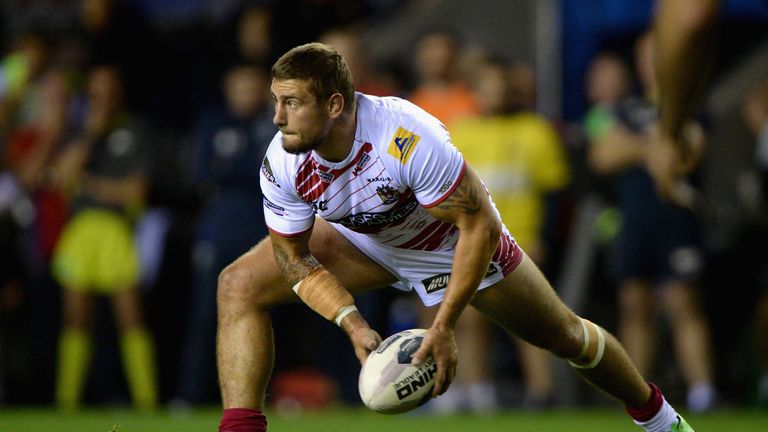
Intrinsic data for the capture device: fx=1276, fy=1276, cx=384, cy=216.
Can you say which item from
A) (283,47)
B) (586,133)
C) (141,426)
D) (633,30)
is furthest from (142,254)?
(633,30)

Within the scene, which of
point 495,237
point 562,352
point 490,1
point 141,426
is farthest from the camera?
point 490,1

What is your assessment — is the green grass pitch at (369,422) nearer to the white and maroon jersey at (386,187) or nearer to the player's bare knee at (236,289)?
the player's bare knee at (236,289)

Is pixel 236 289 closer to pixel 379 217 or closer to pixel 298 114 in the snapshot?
pixel 379 217

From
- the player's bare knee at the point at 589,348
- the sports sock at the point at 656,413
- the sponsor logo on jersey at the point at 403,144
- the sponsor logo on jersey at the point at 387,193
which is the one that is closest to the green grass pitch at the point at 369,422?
the sports sock at the point at 656,413

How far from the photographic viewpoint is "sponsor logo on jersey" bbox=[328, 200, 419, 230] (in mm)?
5395

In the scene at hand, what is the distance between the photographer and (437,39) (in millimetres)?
10539

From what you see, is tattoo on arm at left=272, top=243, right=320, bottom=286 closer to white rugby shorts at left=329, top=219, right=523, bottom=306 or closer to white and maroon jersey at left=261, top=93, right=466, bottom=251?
white and maroon jersey at left=261, top=93, right=466, bottom=251

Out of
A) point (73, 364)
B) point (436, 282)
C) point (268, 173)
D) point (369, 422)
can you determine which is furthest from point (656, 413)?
point (73, 364)

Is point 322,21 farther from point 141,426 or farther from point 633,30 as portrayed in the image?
point 141,426

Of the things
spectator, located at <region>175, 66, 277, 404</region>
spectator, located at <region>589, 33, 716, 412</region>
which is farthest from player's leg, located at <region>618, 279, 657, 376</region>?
spectator, located at <region>175, 66, 277, 404</region>

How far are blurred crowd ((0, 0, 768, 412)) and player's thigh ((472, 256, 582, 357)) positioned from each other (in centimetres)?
377

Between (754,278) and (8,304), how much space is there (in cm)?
668

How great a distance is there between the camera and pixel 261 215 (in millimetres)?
10422

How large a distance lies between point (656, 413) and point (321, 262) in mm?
1777
